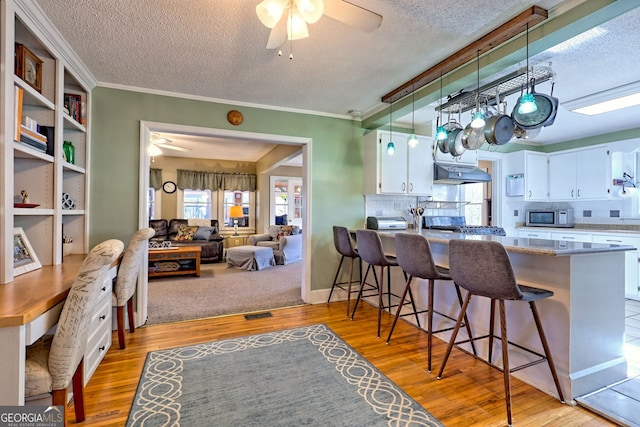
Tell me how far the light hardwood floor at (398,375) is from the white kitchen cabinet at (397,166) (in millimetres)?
1627

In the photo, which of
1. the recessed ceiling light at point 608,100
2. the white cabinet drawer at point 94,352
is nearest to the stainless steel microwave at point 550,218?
the recessed ceiling light at point 608,100

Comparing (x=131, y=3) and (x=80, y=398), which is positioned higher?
(x=131, y=3)

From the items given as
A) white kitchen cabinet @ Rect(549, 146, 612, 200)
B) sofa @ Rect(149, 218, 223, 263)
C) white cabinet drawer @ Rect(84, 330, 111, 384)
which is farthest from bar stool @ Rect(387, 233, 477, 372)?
sofa @ Rect(149, 218, 223, 263)

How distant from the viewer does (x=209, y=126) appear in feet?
11.1

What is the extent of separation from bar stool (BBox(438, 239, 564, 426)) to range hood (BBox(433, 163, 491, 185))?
2251 mm

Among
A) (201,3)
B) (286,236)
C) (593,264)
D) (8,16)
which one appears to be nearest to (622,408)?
(593,264)

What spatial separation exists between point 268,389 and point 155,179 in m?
6.62

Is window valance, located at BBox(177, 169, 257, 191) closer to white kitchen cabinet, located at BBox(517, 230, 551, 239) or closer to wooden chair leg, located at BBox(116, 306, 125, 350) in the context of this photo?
wooden chair leg, located at BBox(116, 306, 125, 350)

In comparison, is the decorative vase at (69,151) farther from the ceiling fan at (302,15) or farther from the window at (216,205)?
Result: the window at (216,205)

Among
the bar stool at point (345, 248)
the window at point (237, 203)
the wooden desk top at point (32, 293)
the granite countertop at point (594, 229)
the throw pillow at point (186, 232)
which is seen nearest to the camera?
the wooden desk top at point (32, 293)

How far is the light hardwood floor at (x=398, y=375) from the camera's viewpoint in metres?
1.74

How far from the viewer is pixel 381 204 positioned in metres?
4.30

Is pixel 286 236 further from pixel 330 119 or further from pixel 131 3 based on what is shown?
pixel 131 3

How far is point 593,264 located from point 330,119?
3006mm
